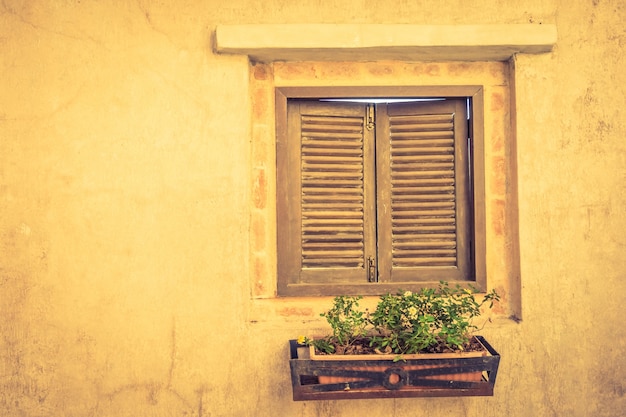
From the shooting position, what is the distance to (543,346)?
2.92 meters

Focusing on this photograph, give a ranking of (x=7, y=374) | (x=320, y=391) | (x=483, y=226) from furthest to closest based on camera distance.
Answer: (x=483, y=226) < (x=7, y=374) < (x=320, y=391)

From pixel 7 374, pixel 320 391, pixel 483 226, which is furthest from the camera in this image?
pixel 483 226

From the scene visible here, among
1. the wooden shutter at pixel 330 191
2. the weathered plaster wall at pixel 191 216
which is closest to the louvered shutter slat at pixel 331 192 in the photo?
the wooden shutter at pixel 330 191

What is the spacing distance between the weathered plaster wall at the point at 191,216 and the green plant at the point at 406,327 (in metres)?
0.38

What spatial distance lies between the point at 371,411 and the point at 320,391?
53cm

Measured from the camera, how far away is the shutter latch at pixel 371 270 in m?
3.11

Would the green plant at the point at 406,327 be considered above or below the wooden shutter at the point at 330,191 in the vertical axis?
below

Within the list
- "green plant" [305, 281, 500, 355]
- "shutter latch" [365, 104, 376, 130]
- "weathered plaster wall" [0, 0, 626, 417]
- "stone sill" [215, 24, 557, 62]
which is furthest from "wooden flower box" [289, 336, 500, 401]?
"stone sill" [215, 24, 557, 62]

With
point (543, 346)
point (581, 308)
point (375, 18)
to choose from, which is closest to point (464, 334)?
point (543, 346)

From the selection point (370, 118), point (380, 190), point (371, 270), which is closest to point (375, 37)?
point (370, 118)

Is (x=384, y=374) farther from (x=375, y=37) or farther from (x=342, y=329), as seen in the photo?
(x=375, y=37)

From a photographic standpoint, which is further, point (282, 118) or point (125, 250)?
point (282, 118)

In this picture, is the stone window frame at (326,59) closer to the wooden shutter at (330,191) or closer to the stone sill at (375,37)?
the stone sill at (375,37)

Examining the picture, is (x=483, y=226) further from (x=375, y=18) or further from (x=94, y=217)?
(x=94, y=217)
